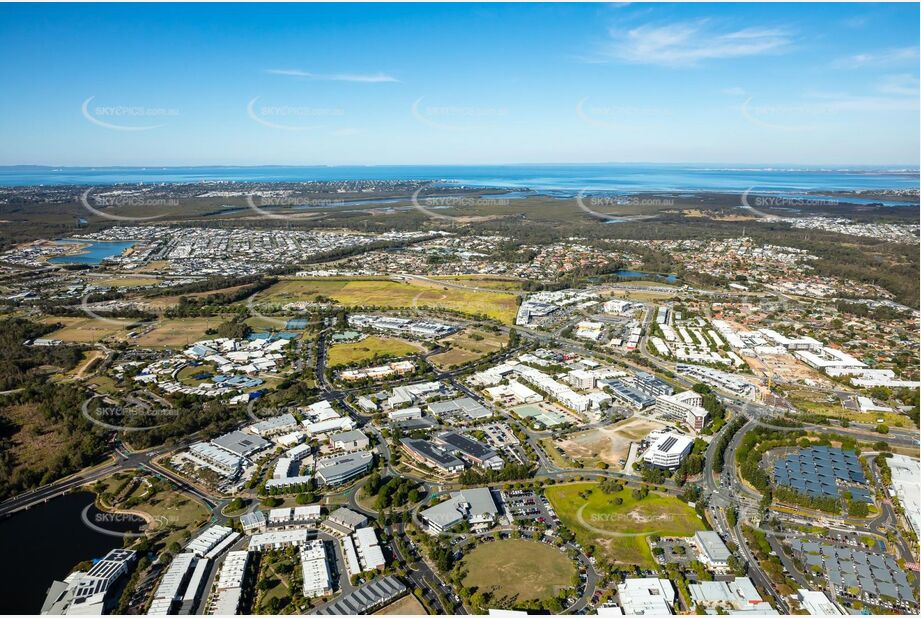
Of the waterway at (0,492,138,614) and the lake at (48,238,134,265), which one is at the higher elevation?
the lake at (48,238,134,265)

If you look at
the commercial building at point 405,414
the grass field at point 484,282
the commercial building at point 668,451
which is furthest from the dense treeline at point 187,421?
the grass field at point 484,282

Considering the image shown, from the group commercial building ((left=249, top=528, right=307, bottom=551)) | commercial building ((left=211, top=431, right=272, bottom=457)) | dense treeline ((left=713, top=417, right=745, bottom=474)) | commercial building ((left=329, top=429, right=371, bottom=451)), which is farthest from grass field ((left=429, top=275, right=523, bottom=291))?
commercial building ((left=249, top=528, right=307, bottom=551))

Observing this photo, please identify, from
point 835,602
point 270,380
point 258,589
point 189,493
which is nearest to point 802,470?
point 835,602

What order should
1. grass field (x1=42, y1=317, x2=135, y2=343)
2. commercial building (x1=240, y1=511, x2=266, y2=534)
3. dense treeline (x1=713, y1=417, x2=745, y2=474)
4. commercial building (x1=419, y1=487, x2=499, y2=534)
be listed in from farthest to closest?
grass field (x1=42, y1=317, x2=135, y2=343)
dense treeline (x1=713, y1=417, x2=745, y2=474)
commercial building (x1=419, y1=487, x2=499, y2=534)
commercial building (x1=240, y1=511, x2=266, y2=534)

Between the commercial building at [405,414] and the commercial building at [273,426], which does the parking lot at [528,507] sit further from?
the commercial building at [273,426]

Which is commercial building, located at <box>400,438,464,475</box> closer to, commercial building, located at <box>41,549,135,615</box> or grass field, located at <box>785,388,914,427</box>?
commercial building, located at <box>41,549,135,615</box>

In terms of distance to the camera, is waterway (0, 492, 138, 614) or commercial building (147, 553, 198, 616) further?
waterway (0, 492, 138, 614)

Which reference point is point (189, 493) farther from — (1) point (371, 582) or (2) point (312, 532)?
(1) point (371, 582)
